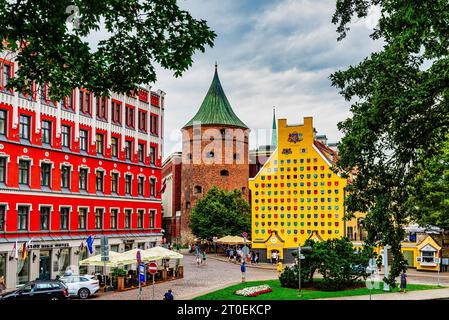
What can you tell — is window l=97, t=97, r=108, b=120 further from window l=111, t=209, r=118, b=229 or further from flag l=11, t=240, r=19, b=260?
flag l=11, t=240, r=19, b=260

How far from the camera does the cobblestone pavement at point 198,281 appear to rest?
31438 millimetres

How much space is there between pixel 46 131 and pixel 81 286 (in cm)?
1426

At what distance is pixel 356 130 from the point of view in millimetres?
15352

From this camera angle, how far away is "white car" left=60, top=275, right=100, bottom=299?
30719 millimetres

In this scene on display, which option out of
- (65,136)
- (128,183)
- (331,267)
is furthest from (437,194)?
(65,136)

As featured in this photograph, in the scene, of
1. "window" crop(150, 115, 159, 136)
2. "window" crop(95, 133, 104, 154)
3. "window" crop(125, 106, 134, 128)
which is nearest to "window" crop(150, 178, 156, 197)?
"window" crop(150, 115, 159, 136)

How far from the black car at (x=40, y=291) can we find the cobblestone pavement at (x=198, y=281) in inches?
124

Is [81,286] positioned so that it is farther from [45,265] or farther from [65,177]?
[65,177]

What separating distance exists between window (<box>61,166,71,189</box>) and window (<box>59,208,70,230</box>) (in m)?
1.81

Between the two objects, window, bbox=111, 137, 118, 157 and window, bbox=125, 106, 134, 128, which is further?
window, bbox=125, 106, 134, 128

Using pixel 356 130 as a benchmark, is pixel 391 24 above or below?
above
